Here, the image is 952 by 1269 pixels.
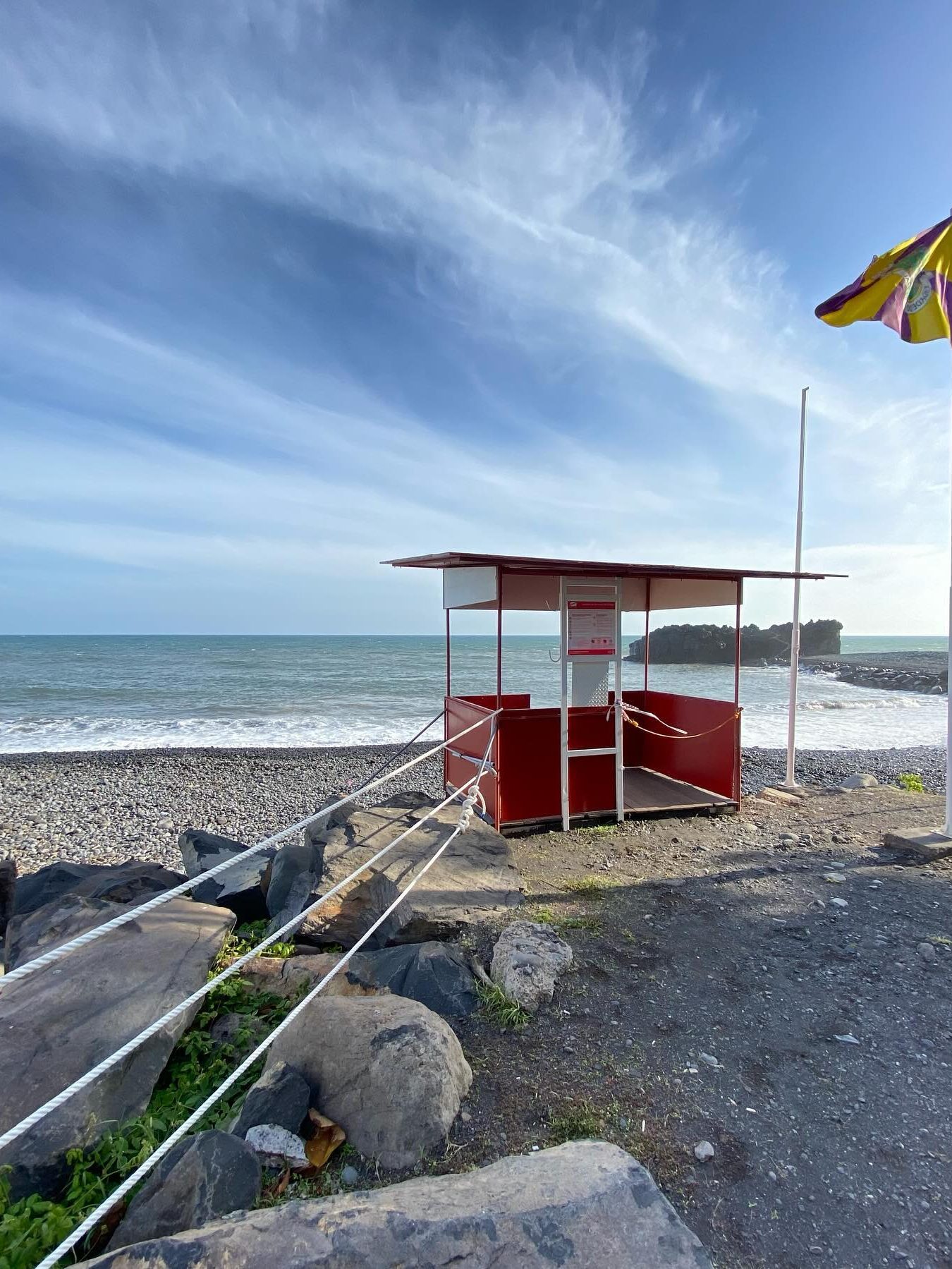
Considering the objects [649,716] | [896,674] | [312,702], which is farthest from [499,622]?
[896,674]

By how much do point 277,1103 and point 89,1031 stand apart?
105 centimetres

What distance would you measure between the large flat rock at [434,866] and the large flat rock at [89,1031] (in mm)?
1191

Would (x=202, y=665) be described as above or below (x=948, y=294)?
below

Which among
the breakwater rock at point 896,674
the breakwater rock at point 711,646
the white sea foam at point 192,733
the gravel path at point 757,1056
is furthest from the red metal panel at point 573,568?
the breakwater rock at point 711,646

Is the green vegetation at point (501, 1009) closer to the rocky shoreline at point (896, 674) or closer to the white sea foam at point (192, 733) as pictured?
the white sea foam at point (192, 733)

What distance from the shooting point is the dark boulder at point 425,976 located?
345cm

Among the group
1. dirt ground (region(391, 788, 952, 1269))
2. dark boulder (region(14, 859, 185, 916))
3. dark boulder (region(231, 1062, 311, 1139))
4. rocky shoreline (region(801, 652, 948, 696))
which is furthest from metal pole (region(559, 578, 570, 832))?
rocky shoreline (region(801, 652, 948, 696))

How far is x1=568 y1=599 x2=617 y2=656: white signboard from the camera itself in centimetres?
683

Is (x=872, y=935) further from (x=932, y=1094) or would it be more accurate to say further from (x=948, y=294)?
(x=948, y=294)

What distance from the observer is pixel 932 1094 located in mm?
2896

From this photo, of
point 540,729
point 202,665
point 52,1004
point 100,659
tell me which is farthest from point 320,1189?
point 100,659

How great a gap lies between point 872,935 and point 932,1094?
66.4 inches

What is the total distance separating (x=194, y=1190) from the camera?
2107mm

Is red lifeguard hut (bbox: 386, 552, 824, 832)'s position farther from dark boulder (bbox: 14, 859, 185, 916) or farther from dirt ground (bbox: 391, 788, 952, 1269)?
dark boulder (bbox: 14, 859, 185, 916)
